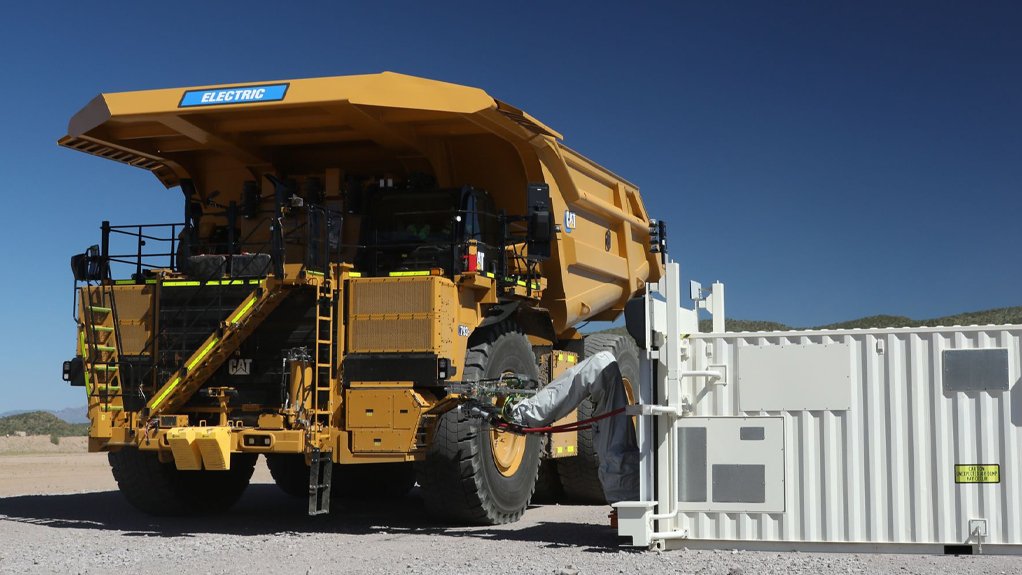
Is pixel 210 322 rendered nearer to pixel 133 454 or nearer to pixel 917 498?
pixel 133 454

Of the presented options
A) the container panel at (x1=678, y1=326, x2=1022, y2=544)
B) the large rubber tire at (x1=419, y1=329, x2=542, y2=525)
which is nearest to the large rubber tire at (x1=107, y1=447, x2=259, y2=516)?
the large rubber tire at (x1=419, y1=329, x2=542, y2=525)

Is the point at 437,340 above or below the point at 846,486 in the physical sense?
above

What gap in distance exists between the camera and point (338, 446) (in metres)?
11.2

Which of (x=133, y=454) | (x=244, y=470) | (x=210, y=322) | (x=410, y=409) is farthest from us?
(x=244, y=470)

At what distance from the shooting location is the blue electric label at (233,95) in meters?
11.8

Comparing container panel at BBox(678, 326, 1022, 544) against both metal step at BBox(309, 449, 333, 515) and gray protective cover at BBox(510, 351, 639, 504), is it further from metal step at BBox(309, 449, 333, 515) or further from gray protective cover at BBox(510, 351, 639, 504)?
metal step at BBox(309, 449, 333, 515)

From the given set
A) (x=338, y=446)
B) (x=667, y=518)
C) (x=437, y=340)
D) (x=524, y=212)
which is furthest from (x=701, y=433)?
(x=524, y=212)

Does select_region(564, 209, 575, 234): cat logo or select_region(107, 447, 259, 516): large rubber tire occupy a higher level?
select_region(564, 209, 575, 234): cat logo

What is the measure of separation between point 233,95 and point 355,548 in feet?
15.6

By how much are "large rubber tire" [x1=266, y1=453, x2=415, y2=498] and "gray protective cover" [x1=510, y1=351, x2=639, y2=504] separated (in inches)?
217

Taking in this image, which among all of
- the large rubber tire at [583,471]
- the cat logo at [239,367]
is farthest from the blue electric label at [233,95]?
the large rubber tire at [583,471]

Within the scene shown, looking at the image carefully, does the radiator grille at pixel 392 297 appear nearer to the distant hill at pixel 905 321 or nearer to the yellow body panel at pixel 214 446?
the yellow body panel at pixel 214 446

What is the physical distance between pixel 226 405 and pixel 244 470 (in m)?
2.37

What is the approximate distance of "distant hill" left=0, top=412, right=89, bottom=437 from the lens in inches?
1620
